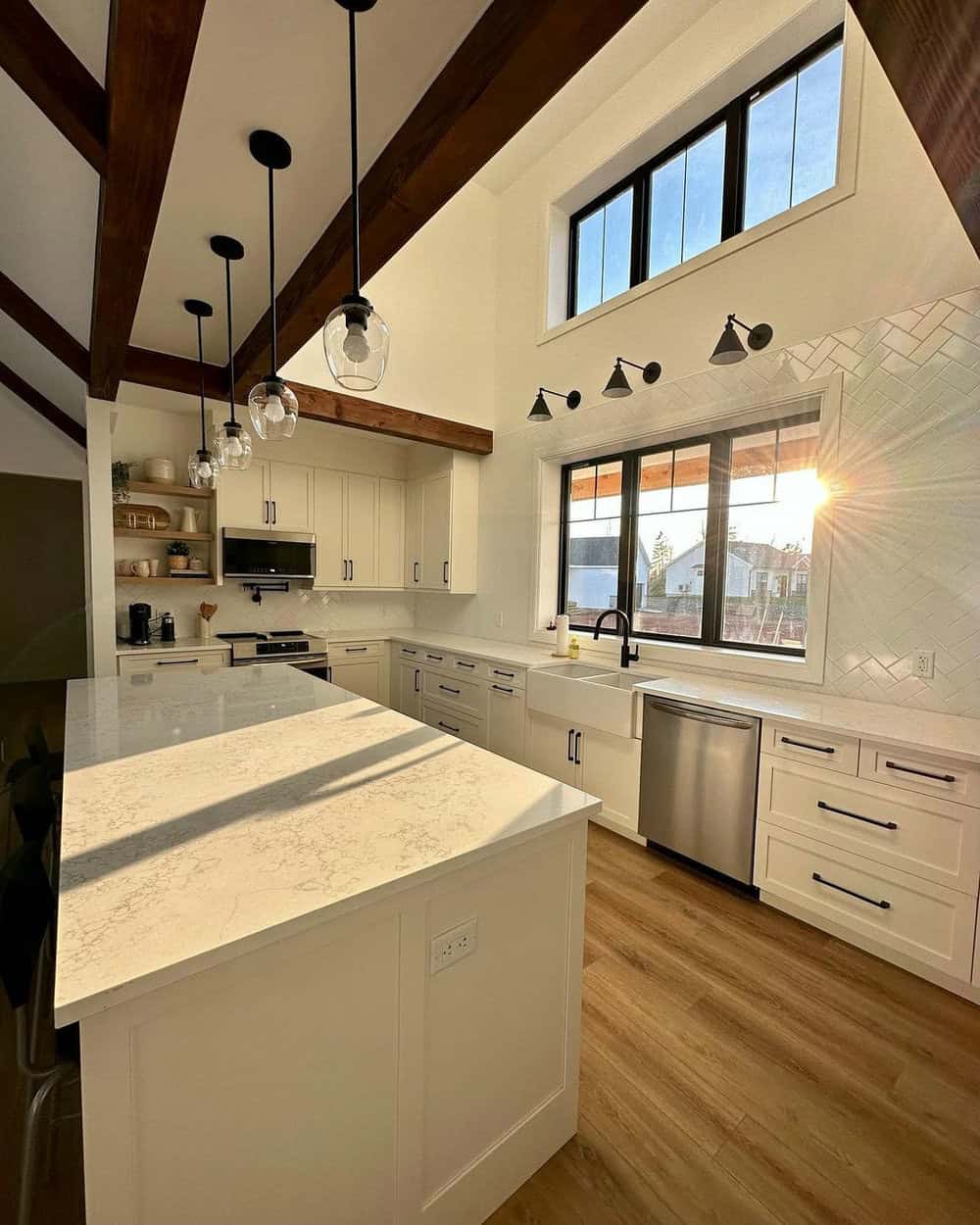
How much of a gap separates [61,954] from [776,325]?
3.51 metres

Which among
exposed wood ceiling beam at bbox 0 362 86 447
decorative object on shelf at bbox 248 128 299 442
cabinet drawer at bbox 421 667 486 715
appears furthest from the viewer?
cabinet drawer at bbox 421 667 486 715

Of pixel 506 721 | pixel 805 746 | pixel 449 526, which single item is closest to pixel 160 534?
pixel 449 526

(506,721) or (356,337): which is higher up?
(356,337)

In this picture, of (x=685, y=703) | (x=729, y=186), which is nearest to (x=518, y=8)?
(x=685, y=703)

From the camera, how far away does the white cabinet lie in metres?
3.69

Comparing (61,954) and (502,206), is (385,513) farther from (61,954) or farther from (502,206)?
(61,954)

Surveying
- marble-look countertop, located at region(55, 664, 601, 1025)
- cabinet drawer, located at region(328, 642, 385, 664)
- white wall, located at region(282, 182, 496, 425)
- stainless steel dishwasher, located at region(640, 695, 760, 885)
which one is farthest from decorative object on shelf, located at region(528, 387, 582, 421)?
marble-look countertop, located at region(55, 664, 601, 1025)

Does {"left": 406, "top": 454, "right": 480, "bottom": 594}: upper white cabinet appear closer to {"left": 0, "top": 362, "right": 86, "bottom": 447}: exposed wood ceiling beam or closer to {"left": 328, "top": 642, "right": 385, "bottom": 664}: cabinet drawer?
{"left": 328, "top": 642, "right": 385, "bottom": 664}: cabinet drawer

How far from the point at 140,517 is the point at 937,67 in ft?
14.6

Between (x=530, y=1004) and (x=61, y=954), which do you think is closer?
(x=61, y=954)

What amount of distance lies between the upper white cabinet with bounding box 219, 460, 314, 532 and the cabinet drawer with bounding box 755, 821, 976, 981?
13.0ft

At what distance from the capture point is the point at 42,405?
4.21 m

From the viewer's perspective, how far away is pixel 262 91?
1.38 meters

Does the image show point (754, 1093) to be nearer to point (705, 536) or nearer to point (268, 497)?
point (705, 536)
